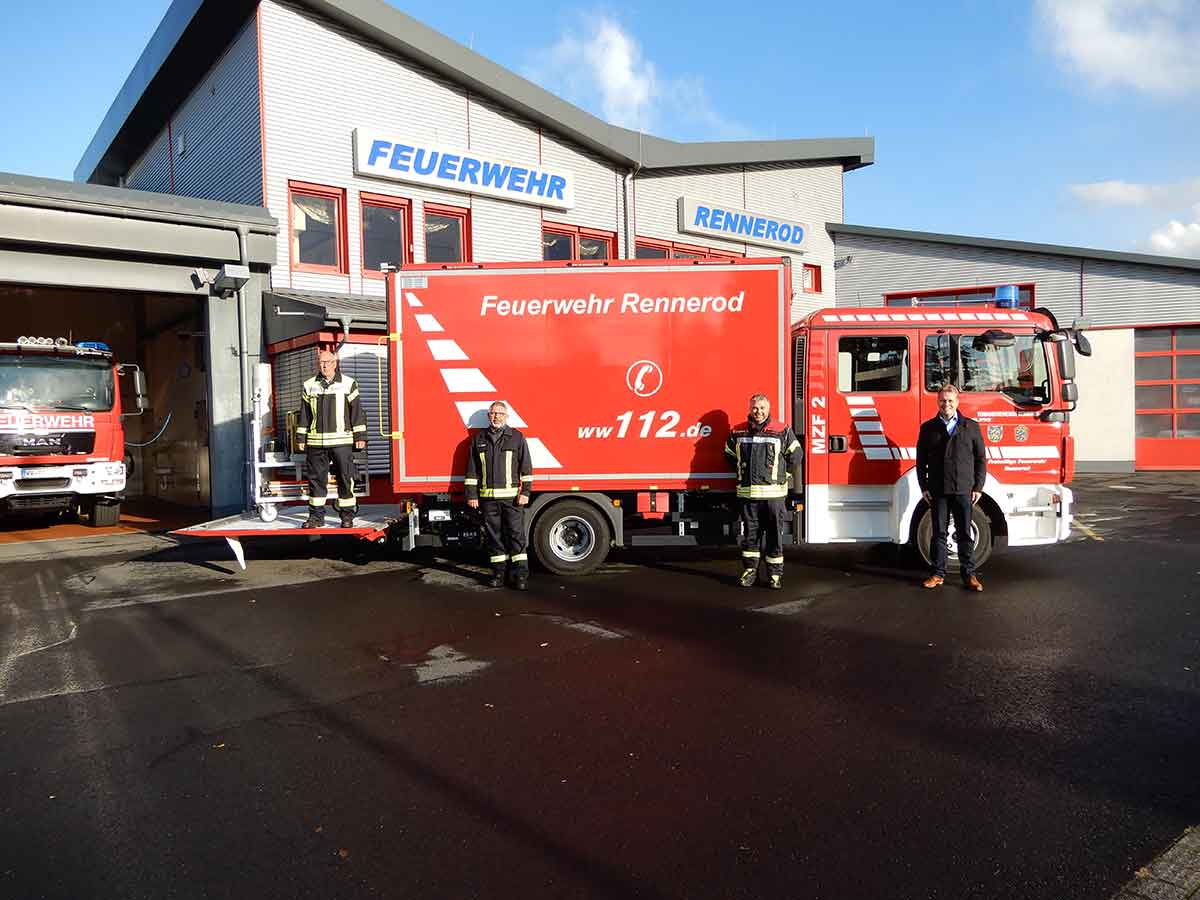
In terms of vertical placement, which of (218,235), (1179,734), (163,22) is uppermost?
(163,22)

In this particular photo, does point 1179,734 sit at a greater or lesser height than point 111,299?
lesser

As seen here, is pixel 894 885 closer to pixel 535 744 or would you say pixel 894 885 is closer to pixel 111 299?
pixel 535 744

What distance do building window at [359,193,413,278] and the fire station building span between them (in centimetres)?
4

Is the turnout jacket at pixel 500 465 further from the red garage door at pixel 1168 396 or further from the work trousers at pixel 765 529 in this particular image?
the red garage door at pixel 1168 396

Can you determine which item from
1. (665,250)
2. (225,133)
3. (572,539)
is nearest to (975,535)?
(572,539)

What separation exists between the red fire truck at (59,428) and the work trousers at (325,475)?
20.3 ft

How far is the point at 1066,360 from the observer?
7.69m

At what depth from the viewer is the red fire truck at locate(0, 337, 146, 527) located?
11805 millimetres

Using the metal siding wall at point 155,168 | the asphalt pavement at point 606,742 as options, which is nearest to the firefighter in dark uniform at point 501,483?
the asphalt pavement at point 606,742

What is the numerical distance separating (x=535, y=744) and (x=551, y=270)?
5.16m

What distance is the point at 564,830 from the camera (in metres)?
3.24

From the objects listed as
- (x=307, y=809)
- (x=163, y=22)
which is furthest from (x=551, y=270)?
(x=163, y=22)

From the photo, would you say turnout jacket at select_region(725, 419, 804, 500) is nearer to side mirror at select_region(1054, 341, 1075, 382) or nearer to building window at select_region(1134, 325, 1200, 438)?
side mirror at select_region(1054, 341, 1075, 382)

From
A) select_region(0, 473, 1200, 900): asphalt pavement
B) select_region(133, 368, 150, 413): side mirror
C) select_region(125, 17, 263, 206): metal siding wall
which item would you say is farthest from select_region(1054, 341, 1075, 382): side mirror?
select_region(133, 368, 150, 413): side mirror
